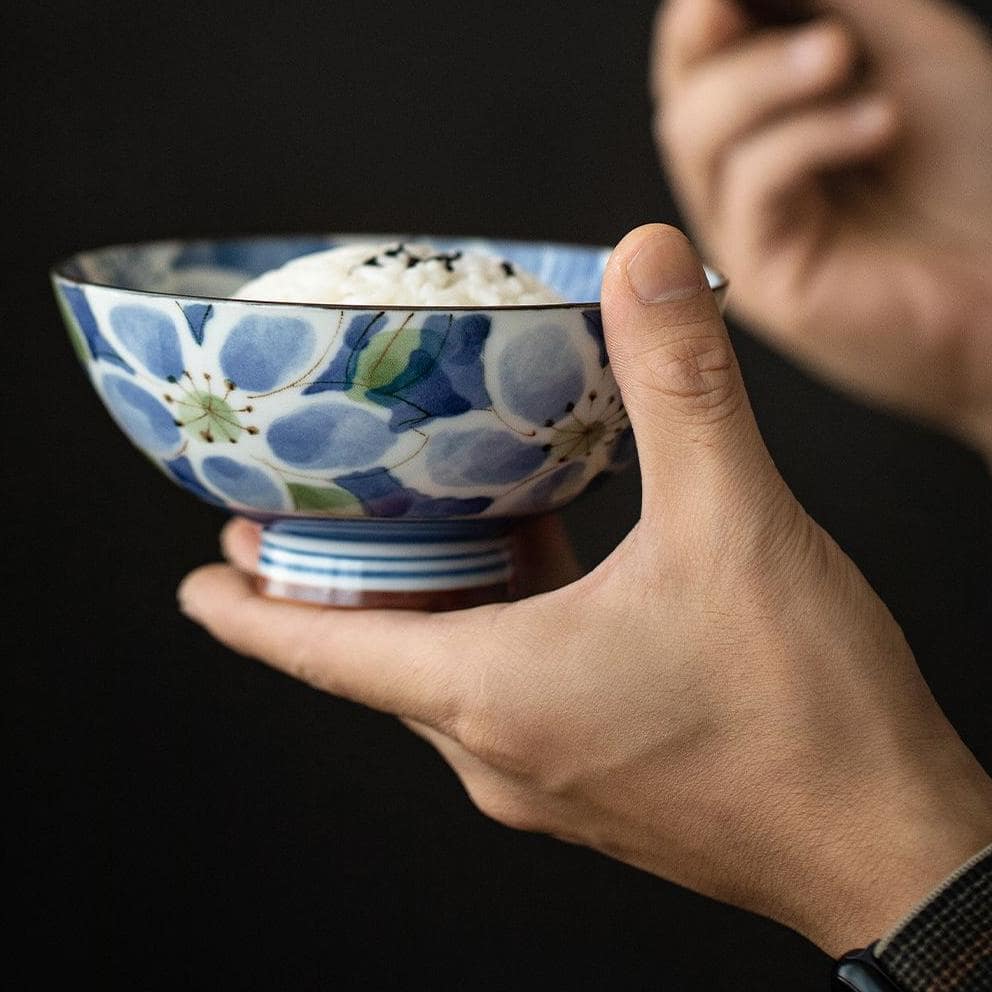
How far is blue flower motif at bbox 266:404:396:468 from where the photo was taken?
2.08 feet

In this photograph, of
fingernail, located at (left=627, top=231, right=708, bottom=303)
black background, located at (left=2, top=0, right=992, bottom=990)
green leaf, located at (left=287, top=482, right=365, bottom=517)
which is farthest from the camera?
black background, located at (left=2, top=0, right=992, bottom=990)

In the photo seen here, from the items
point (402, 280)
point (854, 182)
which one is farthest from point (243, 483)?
point (854, 182)

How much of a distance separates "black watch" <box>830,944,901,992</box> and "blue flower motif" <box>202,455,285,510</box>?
0.39 meters

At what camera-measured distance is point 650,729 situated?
646mm

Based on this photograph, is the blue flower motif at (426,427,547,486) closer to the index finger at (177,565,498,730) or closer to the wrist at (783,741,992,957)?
the index finger at (177,565,498,730)

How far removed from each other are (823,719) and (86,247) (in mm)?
983

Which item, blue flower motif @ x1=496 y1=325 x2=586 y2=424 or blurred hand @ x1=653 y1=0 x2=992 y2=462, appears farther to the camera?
blurred hand @ x1=653 y1=0 x2=992 y2=462

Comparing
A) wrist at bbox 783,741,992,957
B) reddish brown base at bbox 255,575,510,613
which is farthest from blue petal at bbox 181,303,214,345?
wrist at bbox 783,741,992,957

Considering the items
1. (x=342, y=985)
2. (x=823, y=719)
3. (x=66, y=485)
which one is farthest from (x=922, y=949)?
(x=66, y=485)

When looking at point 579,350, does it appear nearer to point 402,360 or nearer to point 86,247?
point 402,360

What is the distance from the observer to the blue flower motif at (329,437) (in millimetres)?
635

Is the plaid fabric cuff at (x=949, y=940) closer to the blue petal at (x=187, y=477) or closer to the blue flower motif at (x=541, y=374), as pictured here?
the blue flower motif at (x=541, y=374)

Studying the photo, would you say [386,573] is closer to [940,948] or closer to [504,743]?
[504,743]

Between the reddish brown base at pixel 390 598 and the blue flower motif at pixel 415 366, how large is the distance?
0.52 feet
